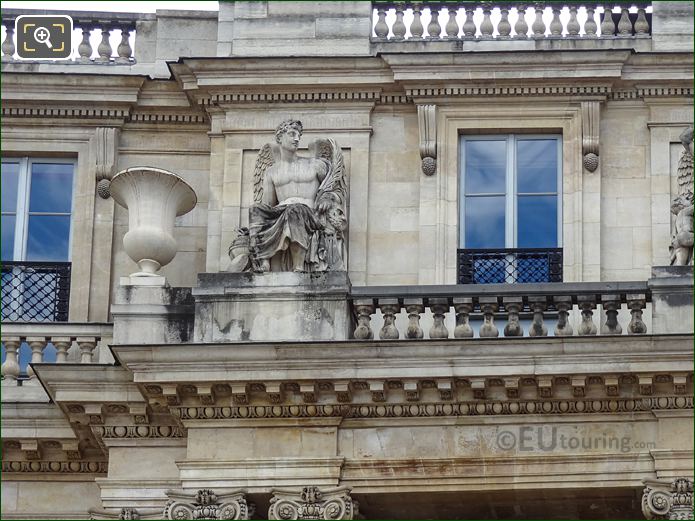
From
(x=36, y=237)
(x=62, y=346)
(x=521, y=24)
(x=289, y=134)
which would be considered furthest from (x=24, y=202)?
(x=521, y=24)

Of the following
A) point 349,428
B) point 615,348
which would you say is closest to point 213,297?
point 349,428

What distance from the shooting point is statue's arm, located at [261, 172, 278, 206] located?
28062mm

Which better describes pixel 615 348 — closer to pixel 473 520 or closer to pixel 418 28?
pixel 473 520

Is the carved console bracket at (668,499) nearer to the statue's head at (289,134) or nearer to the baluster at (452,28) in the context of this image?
the statue's head at (289,134)

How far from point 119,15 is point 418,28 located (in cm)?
330

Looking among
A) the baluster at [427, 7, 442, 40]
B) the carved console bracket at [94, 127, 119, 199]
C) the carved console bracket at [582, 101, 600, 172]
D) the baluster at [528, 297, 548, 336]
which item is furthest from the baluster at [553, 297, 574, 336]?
the carved console bracket at [94, 127, 119, 199]

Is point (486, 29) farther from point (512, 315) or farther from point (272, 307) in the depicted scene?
point (272, 307)

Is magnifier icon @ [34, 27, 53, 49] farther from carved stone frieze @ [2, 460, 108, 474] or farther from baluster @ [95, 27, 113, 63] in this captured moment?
carved stone frieze @ [2, 460, 108, 474]

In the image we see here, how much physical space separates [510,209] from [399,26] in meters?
2.44

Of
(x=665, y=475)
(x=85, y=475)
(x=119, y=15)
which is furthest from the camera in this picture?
(x=119, y=15)

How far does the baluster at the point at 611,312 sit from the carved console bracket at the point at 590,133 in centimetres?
259

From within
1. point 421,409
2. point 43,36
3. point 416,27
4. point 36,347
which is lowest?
point 421,409

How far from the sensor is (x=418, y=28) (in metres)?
29.9

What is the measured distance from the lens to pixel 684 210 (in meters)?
27.4
